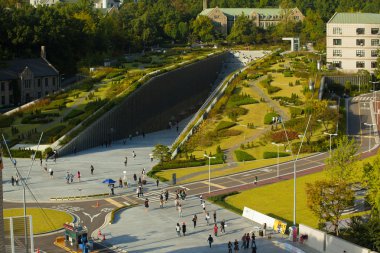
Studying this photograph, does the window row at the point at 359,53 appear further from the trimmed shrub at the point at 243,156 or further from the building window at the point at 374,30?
the trimmed shrub at the point at 243,156

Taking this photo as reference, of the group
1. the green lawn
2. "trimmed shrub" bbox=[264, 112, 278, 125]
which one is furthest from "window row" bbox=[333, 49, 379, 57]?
the green lawn

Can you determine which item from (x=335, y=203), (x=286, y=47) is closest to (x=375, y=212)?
(x=335, y=203)

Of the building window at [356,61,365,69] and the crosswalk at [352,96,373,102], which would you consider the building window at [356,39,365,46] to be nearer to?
the building window at [356,61,365,69]

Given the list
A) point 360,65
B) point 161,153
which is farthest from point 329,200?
point 360,65

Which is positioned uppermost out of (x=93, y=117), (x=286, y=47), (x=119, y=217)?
(x=286, y=47)

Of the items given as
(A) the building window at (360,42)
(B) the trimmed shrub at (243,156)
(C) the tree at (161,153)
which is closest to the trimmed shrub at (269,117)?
(B) the trimmed shrub at (243,156)

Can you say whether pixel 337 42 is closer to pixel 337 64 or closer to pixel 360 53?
pixel 337 64

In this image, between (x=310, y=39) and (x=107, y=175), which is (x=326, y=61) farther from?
(x=107, y=175)
